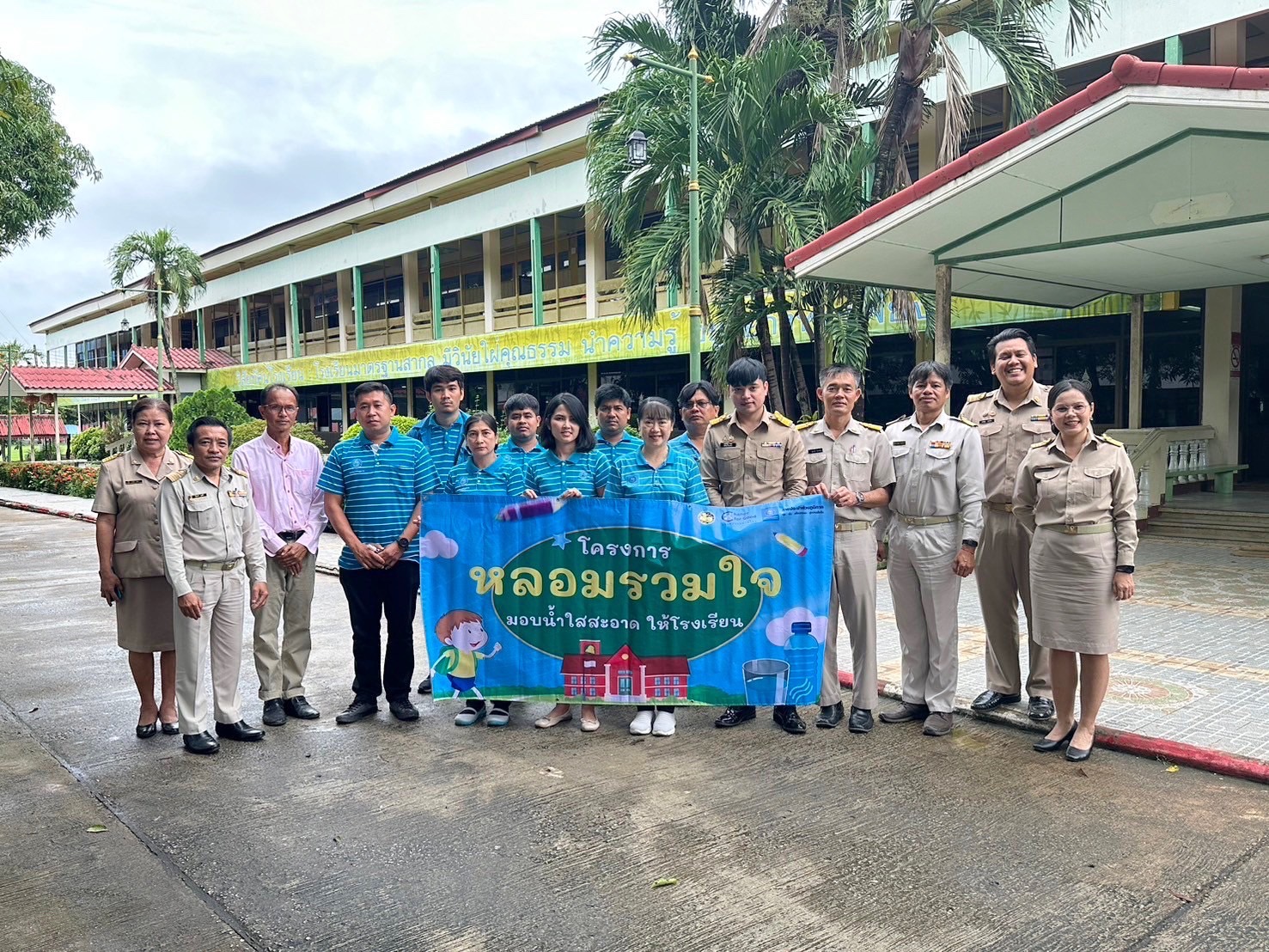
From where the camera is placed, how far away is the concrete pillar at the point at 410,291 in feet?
102

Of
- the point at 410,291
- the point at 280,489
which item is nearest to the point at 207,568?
the point at 280,489

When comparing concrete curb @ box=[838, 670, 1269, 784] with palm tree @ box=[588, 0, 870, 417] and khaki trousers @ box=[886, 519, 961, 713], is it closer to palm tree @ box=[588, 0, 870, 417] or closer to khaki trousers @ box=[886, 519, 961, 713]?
khaki trousers @ box=[886, 519, 961, 713]

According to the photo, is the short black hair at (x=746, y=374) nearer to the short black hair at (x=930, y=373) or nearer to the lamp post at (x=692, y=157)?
the short black hair at (x=930, y=373)

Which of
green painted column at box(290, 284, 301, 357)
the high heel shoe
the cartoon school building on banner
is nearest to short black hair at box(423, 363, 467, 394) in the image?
the cartoon school building on banner

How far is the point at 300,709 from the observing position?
17.7 feet

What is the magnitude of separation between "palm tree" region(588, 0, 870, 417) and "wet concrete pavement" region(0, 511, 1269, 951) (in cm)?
889

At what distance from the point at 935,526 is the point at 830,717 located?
3.67 ft

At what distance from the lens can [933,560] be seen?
4.88 meters

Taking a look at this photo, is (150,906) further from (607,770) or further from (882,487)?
(882,487)

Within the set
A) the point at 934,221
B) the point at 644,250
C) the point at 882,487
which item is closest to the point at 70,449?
the point at 644,250

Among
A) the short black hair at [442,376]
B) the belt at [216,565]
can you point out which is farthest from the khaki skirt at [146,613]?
the short black hair at [442,376]

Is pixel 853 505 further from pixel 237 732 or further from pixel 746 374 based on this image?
pixel 237 732

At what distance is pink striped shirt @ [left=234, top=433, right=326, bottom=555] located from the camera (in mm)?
5238

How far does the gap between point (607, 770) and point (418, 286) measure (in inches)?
1188
